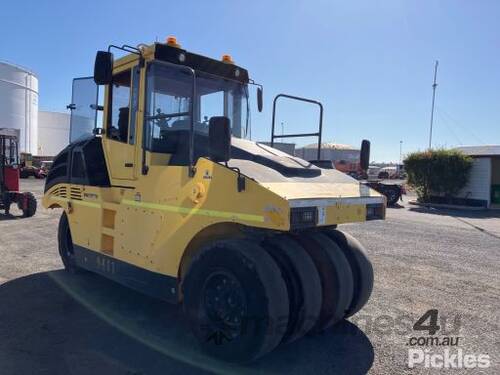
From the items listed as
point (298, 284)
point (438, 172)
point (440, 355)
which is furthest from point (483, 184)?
point (298, 284)

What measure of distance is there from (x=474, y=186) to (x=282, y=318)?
2041 centimetres

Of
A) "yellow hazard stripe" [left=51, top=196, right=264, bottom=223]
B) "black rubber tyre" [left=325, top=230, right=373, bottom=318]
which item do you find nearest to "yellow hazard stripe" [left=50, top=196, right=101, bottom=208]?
"yellow hazard stripe" [left=51, top=196, right=264, bottom=223]

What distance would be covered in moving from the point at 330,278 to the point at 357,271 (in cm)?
53

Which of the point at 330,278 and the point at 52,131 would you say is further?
the point at 52,131

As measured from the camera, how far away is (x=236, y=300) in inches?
150

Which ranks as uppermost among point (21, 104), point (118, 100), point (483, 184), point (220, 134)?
point (21, 104)

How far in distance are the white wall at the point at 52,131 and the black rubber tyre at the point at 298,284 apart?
5964cm

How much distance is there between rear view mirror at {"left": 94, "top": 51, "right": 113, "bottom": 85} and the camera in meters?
4.85

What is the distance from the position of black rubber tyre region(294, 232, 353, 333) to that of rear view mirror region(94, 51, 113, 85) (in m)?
2.67

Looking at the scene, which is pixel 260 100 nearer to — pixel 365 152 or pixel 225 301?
pixel 365 152

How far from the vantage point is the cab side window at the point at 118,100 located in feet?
17.8

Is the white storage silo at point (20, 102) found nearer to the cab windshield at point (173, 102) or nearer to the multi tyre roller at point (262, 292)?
the cab windshield at point (173, 102)

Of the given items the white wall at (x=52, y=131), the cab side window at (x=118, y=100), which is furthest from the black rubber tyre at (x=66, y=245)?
the white wall at (x=52, y=131)

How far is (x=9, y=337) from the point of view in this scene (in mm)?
4316
